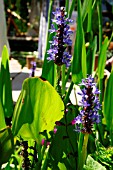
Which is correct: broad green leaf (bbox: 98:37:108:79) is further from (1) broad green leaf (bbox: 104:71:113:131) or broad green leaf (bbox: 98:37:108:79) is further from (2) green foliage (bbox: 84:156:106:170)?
(2) green foliage (bbox: 84:156:106:170)

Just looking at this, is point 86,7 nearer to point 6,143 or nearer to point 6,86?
point 6,86

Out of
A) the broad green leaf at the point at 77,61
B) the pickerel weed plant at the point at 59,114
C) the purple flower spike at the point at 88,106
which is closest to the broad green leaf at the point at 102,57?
the pickerel weed plant at the point at 59,114

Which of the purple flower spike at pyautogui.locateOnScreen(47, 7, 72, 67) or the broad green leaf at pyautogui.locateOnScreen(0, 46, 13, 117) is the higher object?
the purple flower spike at pyautogui.locateOnScreen(47, 7, 72, 67)

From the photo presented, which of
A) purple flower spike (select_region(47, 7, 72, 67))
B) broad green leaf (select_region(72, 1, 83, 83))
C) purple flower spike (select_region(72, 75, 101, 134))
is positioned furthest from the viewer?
broad green leaf (select_region(72, 1, 83, 83))

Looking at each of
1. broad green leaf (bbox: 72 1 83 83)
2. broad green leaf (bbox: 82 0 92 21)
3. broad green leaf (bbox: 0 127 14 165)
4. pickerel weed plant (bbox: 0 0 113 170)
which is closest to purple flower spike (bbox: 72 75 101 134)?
pickerel weed plant (bbox: 0 0 113 170)

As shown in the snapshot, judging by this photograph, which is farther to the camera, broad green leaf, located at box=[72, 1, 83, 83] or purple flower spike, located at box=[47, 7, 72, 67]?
broad green leaf, located at box=[72, 1, 83, 83]

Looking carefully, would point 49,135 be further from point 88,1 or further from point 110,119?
point 88,1

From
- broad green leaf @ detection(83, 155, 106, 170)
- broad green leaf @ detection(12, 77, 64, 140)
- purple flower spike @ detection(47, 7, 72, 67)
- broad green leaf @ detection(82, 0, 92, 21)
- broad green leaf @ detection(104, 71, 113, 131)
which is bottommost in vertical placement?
broad green leaf @ detection(83, 155, 106, 170)
